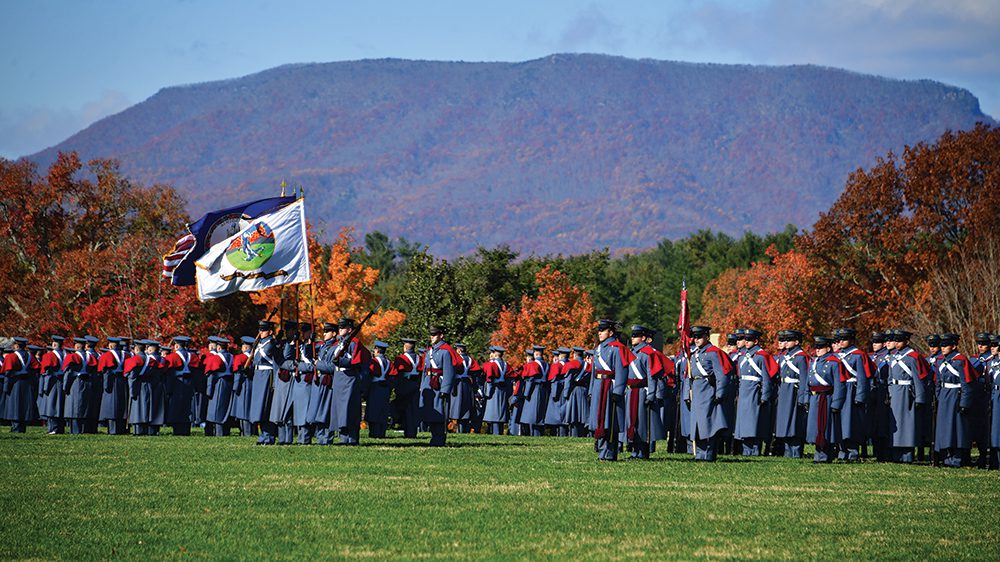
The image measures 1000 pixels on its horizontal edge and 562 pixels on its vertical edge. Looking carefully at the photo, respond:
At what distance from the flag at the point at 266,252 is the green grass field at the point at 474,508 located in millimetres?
3589

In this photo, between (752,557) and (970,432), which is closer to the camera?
(752,557)

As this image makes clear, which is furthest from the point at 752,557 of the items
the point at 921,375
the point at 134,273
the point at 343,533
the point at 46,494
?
the point at 134,273

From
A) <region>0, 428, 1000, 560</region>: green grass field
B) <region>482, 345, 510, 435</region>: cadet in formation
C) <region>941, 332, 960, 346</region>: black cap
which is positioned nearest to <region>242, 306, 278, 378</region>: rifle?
<region>0, 428, 1000, 560</region>: green grass field

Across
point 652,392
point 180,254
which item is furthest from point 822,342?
point 180,254

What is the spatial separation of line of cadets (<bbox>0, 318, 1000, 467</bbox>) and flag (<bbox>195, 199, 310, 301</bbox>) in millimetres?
934

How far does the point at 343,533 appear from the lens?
11141 millimetres

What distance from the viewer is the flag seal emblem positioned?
21828 mm

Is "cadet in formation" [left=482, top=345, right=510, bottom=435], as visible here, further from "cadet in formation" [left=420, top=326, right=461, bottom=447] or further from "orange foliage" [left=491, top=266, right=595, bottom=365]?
"orange foliage" [left=491, top=266, right=595, bottom=365]

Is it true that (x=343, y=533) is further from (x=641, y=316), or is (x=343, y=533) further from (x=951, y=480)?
(x=641, y=316)

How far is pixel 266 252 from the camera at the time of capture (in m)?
21.8

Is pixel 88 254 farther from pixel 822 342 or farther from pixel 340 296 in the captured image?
pixel 822 342

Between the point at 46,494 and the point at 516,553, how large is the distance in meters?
5.78

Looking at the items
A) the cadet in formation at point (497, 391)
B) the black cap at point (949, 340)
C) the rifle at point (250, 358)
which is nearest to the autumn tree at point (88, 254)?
the cadet in formation at point (497, 391)

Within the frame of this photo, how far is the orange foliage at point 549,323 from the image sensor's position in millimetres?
52000
